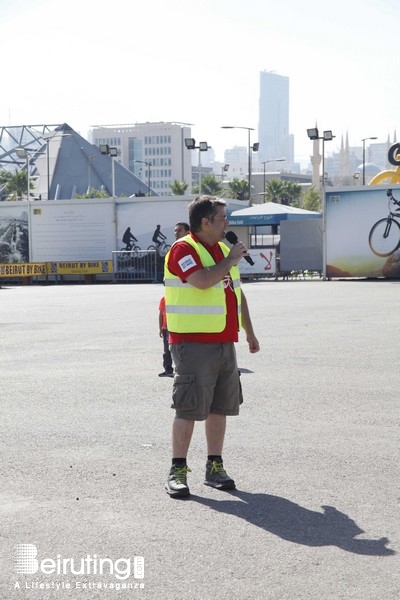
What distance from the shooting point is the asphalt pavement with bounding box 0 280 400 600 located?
4.44m

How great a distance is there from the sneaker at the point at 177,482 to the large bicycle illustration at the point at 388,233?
3436 cm

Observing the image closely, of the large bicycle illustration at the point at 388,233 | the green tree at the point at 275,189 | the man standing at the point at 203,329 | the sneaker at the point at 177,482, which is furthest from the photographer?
the green tree at the point at 275,189

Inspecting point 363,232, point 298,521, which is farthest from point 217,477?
point 363,232

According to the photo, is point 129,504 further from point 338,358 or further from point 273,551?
point 338,358

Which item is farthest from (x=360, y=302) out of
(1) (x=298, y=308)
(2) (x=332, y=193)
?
(2) (x=332, y=193)

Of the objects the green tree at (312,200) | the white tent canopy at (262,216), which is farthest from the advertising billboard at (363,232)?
the green tree at (312,200)

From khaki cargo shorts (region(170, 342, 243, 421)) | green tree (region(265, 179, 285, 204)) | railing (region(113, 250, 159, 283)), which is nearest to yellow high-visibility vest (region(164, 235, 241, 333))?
khaki cargo shorts (region(170, 342, 243, 421))

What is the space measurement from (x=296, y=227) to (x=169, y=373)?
32.1 meters

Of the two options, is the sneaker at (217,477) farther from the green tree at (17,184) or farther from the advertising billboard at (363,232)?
the green tree at (17,184)

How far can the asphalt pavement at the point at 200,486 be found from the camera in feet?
14.6

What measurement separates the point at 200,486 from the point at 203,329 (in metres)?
0.98

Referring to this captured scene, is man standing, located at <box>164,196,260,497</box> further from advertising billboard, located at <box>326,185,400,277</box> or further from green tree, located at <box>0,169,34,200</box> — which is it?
green tree, located at <box>0,169,34,200</box>

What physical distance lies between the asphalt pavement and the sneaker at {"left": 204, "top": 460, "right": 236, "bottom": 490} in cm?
7

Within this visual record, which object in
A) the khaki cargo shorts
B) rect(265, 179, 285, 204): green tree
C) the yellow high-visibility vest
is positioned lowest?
the khaki cargo shorts
